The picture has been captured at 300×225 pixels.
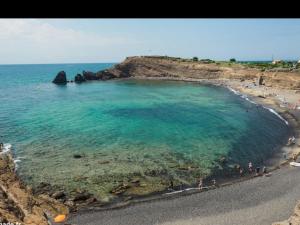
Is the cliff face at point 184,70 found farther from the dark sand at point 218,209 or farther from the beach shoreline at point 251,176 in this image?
the dark sand at point 218,209

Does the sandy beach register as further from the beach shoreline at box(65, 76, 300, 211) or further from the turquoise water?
the turquoise water

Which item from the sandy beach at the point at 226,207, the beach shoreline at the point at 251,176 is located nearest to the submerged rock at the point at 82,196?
the beach shoreline at the point at 251,176

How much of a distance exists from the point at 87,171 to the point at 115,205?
8.16m

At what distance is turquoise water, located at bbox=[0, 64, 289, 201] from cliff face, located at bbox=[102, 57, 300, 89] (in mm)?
23517

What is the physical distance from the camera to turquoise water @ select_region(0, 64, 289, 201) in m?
35.3

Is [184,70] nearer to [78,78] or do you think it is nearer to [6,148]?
[78,78]

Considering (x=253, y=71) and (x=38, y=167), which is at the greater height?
(x=253, y=71)

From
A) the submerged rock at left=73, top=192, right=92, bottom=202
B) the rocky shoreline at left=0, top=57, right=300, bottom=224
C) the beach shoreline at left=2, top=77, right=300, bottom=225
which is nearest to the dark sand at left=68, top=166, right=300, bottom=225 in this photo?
the beach shoreline at left=2, top=77, right=300, bottom=225

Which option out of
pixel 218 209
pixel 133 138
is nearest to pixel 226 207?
pixel 218 209

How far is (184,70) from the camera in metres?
129

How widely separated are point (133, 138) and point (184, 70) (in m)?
84.1

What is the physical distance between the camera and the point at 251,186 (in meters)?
33.4
